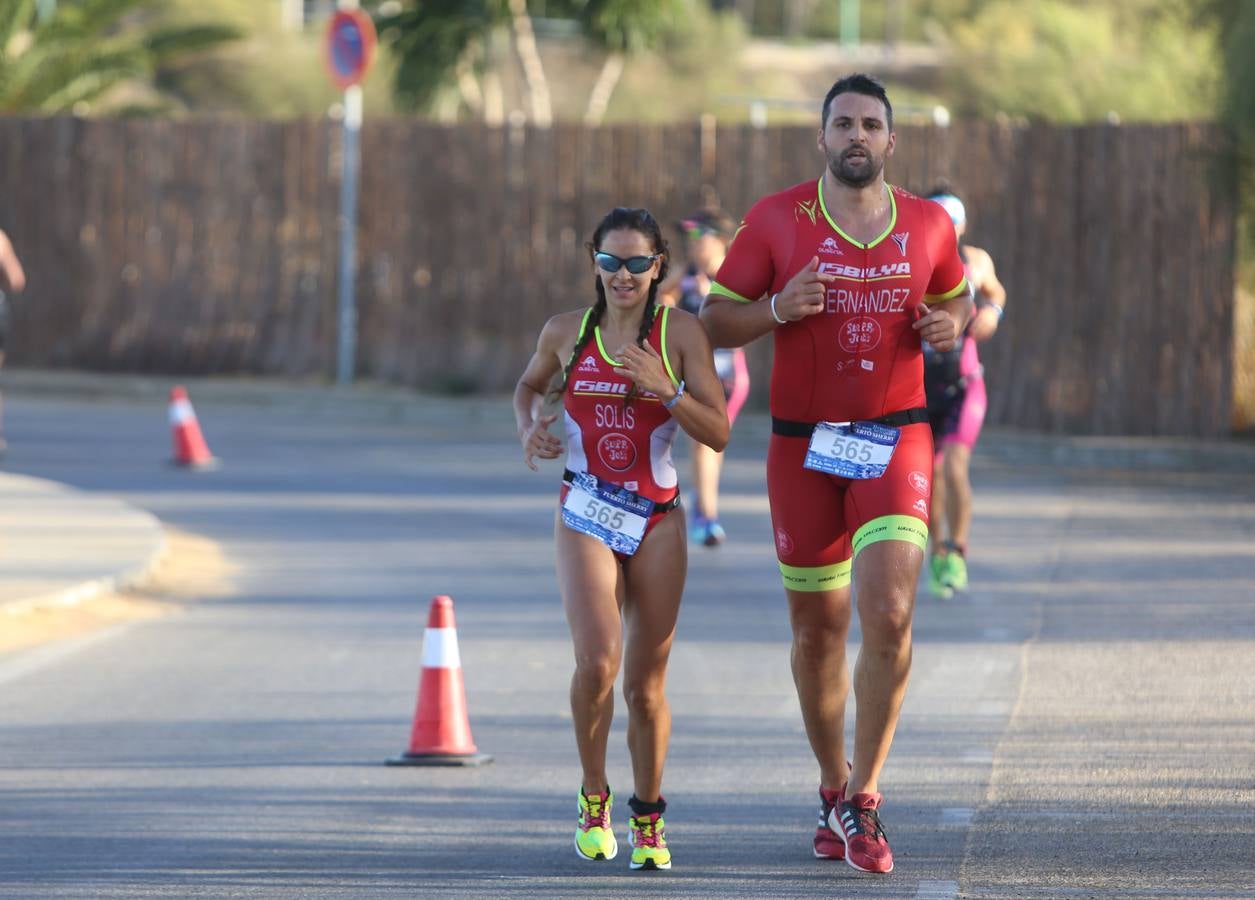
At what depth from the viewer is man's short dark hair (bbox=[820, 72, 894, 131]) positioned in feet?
21.1

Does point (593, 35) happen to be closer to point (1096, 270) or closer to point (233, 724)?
point (1096, 270)

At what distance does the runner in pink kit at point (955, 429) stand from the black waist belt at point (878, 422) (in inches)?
189

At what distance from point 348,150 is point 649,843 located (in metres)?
17.0

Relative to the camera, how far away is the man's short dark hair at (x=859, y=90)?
643 cm

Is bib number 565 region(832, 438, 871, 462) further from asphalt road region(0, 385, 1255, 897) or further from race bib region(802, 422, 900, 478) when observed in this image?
asphalt road region(0, 385, 1255, 897)

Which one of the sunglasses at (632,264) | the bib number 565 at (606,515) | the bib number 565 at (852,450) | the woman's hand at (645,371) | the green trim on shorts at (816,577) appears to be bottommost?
the green trim on shorts at (816,577)

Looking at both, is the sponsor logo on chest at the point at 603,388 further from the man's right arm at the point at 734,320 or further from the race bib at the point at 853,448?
the race bib at the point at 853,448

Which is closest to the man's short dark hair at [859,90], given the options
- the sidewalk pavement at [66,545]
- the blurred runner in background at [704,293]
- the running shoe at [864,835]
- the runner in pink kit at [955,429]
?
the running shoe at [864,835]

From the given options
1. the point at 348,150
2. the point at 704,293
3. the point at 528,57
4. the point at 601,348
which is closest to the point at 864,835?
the point at 601,348

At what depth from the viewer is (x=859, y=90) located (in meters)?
6.42

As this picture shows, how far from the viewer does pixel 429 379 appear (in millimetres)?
22797

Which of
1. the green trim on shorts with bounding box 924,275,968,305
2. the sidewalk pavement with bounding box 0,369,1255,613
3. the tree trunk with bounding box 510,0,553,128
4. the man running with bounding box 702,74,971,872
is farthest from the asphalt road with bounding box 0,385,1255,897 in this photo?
the tree trunk with bounding box 510,0,553,128

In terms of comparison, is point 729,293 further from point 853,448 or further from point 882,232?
point 853,448

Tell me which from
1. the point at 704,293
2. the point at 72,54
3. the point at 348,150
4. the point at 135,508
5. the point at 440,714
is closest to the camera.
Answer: the point at 440,714
